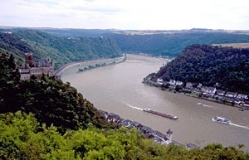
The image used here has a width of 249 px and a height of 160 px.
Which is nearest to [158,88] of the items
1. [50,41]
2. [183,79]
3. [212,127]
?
[183,79]

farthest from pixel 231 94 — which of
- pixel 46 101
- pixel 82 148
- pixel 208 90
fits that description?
pixel 82 148

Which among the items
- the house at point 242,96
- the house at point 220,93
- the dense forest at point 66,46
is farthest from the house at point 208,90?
the dense forest at point 66,46

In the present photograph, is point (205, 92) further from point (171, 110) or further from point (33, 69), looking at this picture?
point (33, 69)

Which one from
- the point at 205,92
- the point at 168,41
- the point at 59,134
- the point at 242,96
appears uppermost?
the point at 168,41

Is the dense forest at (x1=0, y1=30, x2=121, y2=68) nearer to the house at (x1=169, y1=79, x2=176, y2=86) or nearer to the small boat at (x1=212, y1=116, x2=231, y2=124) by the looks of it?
the house at (x1=169, y1=79, x2=176, y2=86)

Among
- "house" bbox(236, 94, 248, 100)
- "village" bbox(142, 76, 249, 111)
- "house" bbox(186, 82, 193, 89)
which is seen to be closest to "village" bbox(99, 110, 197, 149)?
"village" bbox(142, 76, 249, 111)
